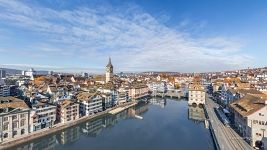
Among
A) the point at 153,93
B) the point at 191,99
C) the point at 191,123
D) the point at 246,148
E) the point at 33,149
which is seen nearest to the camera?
the point at 246,148

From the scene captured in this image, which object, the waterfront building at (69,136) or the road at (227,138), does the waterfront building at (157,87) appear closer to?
the road at (227,138)

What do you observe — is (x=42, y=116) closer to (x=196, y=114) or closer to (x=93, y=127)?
(x=93, y=127)

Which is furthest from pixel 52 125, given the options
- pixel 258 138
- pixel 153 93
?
pixel 153 93

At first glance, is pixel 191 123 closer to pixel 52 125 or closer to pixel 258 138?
pixel 258 138

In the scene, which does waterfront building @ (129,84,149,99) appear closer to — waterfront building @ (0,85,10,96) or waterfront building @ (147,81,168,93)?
waterfront building @ (147,81,168,93)

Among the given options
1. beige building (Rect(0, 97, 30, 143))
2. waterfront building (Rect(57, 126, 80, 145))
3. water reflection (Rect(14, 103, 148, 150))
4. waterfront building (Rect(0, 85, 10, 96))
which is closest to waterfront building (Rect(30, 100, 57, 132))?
beige building (Rect(0, 97, 30, 143))

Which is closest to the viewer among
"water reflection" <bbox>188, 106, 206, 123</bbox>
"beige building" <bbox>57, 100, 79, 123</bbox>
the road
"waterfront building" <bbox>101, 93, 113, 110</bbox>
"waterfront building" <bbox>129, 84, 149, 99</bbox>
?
the road
